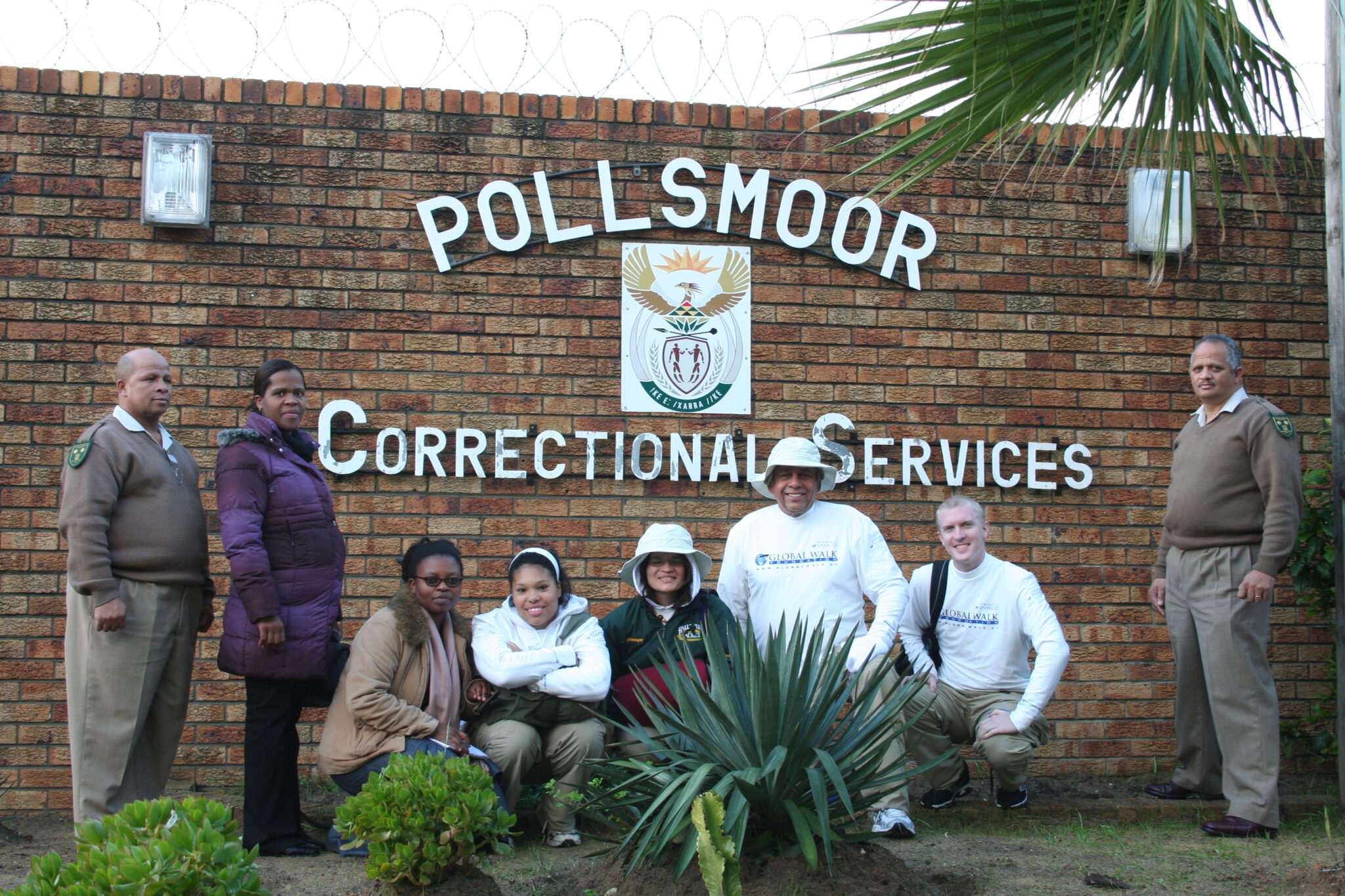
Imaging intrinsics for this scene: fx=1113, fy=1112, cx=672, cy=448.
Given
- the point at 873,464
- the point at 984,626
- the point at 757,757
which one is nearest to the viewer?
the point at 757,757

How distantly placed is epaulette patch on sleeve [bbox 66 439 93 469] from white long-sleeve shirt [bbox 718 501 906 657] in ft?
7.81

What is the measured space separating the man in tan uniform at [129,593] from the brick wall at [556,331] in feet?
3.28

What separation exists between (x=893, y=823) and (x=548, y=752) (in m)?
1.31

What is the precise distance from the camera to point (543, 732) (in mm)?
4262

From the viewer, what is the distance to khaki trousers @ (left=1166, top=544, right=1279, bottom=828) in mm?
4340

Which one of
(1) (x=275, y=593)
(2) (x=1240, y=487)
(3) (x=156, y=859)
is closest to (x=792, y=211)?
(2) (x=1240, y=487)

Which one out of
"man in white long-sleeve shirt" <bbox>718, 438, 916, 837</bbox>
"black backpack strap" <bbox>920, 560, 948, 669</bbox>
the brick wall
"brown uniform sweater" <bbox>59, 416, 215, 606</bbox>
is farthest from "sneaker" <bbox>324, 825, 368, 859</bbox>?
"black backpack strap" <bbox>920, 560, 948, 669</bbox>

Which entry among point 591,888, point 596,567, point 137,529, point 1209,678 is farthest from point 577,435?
point 1209,678

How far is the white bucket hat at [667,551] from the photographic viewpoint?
4305 mm

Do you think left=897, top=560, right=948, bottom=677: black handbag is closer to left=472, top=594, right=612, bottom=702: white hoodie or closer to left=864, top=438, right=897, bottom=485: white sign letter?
left=864, top=438, right=897, bottom=485: white sign letter

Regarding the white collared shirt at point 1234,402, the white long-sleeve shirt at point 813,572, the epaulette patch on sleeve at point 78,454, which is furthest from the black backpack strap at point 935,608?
the epaulette patch on sleeve at point 78,454

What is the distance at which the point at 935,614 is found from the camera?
471cm

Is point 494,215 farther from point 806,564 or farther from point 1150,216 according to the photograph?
point 1150,216

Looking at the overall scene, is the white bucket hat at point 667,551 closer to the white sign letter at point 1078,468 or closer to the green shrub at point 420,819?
the green shrub at point 420,819
